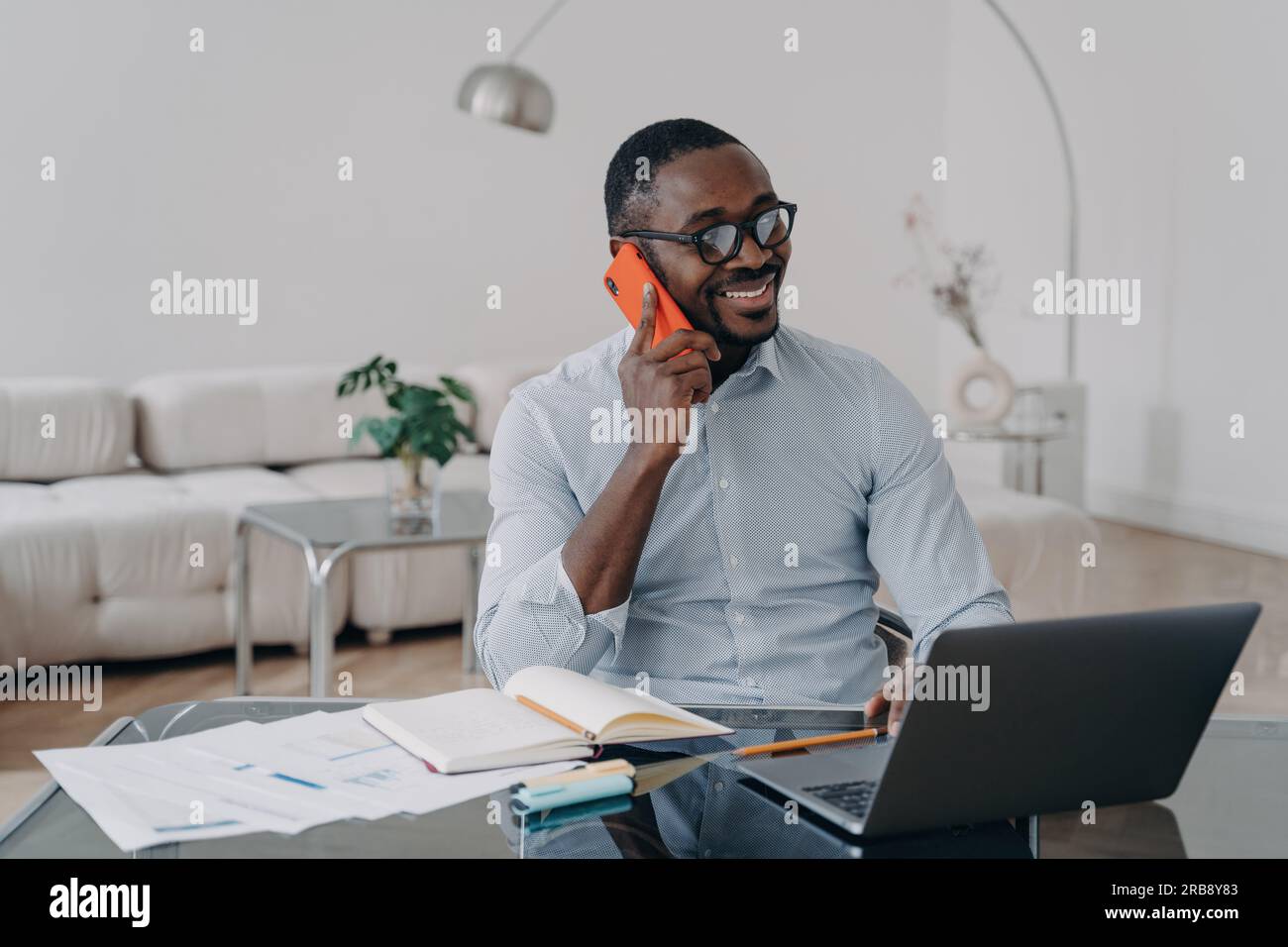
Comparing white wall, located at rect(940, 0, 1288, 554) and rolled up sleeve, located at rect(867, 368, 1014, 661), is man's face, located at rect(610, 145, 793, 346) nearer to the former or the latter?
rolled up sleeve, located at rect(867, 368, 1014, 661)

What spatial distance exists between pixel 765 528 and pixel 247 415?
3280 mm

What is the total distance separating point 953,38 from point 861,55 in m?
0.58

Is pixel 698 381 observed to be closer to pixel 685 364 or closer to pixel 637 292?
pixel 685 364

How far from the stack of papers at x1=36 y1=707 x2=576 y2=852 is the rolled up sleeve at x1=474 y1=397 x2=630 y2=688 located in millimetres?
346

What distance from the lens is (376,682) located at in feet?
12.4

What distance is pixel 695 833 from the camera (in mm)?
1068

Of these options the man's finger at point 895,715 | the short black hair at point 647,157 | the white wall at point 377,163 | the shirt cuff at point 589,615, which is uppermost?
the white wall at point 377,163

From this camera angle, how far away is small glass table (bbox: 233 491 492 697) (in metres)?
3.06

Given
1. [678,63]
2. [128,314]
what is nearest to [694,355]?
[128,314]

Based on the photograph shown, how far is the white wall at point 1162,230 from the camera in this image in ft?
17.7

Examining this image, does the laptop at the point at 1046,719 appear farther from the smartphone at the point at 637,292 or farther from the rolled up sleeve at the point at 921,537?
the smartphone at the point at 637,292

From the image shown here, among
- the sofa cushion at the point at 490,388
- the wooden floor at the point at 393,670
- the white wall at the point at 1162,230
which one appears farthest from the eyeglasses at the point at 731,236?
the white wall at the point at 1162,230

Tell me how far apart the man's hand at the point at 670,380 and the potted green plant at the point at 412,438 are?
1756 mm

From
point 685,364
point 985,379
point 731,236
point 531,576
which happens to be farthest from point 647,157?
point 985,379
